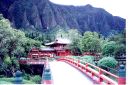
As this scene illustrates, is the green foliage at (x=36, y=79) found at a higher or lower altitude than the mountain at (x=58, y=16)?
lower

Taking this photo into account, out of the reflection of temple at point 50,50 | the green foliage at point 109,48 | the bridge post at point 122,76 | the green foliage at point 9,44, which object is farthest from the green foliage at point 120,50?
the green foliage at point 9,44

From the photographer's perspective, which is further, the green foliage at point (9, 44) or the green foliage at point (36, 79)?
the green foliage at point (9, 44)

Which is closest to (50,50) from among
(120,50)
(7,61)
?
(7,61)

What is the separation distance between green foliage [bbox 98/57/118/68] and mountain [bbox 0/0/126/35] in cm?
29

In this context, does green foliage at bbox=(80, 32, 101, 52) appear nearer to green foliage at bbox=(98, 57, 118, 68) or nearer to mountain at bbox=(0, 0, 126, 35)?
mountain at bbox=(0, 0, 126, 35)

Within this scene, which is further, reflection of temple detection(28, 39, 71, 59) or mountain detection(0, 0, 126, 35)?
reflection of temple detection(28, 39, 71, 59)

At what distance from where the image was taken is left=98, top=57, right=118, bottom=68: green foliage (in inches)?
130


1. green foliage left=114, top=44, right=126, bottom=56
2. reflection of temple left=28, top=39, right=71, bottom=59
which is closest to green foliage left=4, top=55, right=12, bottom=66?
reflection of temple left=28, top=39, right=71, bottom=59

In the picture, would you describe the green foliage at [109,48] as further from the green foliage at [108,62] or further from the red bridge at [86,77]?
the red bridge at [86,77]

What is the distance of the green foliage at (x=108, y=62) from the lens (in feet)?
10.8

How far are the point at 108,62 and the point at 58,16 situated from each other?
2.61 feet

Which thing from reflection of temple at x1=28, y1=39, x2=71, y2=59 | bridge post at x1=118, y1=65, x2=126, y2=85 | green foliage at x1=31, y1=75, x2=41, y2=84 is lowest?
green foliage at x1=31, y1=75, x2=41, y2=84

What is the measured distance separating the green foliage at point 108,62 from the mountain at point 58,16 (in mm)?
292

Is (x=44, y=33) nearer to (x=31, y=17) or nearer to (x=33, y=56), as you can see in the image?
(x=31, y=17)
